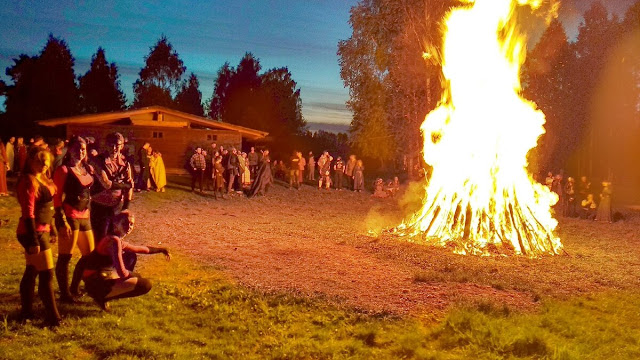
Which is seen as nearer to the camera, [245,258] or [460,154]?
[245,258]

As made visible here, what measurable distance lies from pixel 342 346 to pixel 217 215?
12019mm

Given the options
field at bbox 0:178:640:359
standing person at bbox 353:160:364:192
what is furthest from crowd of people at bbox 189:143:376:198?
field at bbox 0:178:640:359

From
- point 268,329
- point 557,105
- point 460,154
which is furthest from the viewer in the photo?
point 557,105

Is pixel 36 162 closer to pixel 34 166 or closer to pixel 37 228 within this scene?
pixel 34 166

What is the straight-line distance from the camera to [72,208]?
656cm

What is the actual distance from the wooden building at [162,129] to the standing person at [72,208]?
70.8ft

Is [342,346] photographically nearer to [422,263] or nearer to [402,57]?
[422,263]

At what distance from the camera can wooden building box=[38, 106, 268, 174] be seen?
27984 mm

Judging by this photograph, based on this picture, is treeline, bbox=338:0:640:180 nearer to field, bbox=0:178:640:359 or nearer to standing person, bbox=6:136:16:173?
field, bbox=0:178:640:359

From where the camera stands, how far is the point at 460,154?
42.7 feet

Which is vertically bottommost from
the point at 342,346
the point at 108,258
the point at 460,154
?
the point at 342,346

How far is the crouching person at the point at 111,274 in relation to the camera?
248 inches

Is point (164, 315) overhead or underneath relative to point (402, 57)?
underneath

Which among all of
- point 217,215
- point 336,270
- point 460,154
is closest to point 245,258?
point 336,270
